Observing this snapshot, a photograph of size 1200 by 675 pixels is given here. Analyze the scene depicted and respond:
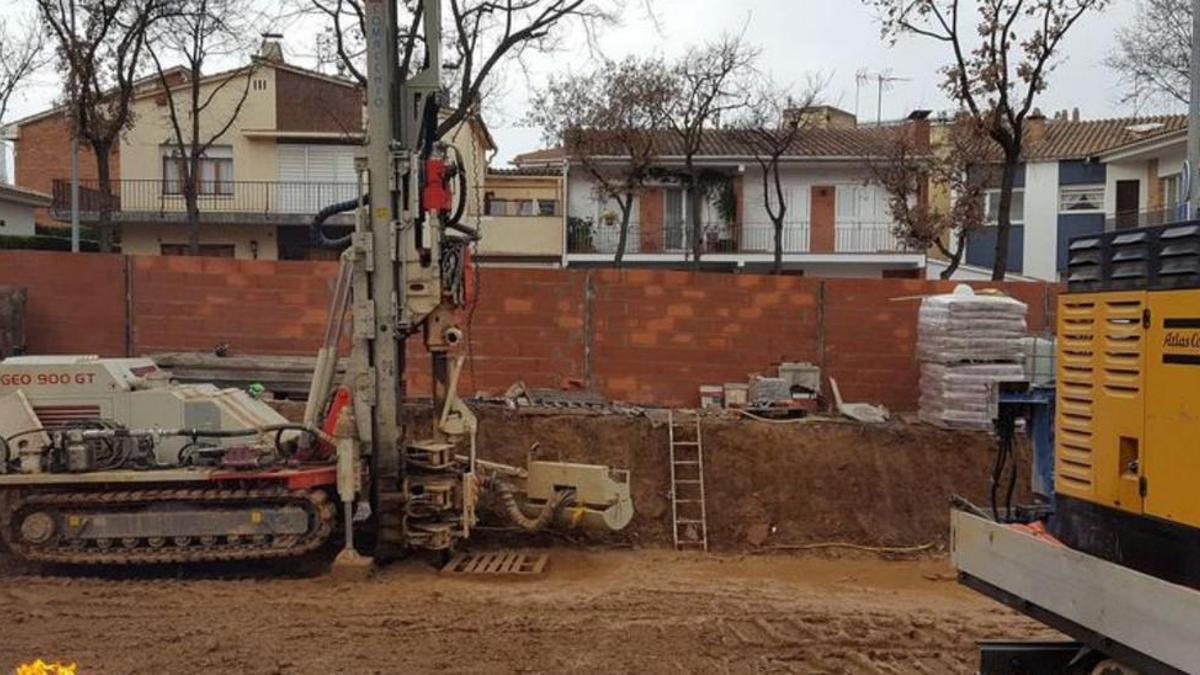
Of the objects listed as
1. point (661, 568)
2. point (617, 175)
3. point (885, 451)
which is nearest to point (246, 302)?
point (661, 568)

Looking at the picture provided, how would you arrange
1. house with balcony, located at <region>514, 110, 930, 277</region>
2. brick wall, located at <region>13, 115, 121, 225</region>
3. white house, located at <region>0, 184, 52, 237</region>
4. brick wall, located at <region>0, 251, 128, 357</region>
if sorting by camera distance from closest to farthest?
1. brick wall, located at <region>0, 251, 128, 357</region>
2. house with balcony, located at <region>514, 110, 930, 277</region>
3. white house, located at <region>0, 184, 52, 237</region>
4. brick wall, located at <region>13, 115, 121, 225</region>

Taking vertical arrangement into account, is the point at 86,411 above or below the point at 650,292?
below

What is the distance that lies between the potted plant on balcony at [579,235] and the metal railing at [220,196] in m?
6.86

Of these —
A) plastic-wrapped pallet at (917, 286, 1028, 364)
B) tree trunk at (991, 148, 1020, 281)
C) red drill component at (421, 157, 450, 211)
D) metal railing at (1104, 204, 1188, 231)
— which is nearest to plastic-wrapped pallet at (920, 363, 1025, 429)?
plastic-wrapped pallet at (917, 286, 1028, 364)

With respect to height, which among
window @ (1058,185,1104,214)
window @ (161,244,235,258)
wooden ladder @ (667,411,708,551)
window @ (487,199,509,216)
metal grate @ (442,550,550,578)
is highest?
window @ (1058,185,1104,214)

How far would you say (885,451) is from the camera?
11.7 m

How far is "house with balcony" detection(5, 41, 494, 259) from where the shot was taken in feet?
106

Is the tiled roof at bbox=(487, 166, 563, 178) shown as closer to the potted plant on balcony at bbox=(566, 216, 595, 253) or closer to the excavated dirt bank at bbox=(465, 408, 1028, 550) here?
the potted plant on balcony at bbox=(566, 216, 595, 253)

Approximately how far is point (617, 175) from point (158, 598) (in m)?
25.4

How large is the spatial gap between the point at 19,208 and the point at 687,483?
3191cm

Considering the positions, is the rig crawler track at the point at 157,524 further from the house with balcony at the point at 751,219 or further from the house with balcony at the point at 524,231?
the house with balcony at the point at 751,219

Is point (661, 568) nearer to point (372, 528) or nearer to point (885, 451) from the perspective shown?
point (372, 528)

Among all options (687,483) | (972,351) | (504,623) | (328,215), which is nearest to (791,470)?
(687,483)

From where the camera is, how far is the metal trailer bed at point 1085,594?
4.00 meters
